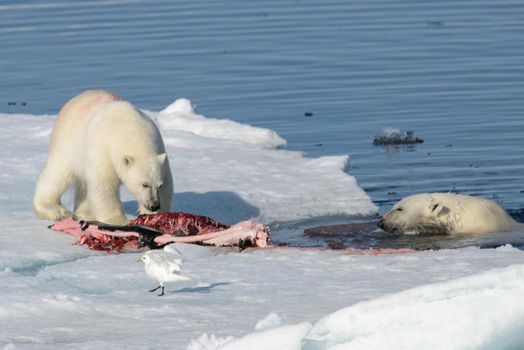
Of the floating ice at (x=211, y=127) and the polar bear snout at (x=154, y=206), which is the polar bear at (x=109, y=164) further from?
the floating ice at (x=211, y=127)

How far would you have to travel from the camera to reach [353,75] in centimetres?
1538

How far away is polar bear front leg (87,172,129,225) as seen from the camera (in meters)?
8.00

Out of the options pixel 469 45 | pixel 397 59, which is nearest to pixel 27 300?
pixel 397 59

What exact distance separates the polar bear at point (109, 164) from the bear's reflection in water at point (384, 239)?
40.5 inches

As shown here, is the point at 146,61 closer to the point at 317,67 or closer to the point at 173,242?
the point at 317,67

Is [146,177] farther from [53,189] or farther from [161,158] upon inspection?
[53,189]

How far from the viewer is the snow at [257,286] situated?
446 cm

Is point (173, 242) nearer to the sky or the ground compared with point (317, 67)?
nearer to the ground

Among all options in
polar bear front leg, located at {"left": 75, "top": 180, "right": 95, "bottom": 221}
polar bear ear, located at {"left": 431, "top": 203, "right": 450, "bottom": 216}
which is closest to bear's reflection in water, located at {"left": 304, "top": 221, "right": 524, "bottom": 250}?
polar bear ear, located at {"left": 431, "top": 203, "right": 450, "bottom": 216}

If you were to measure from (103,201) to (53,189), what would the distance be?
52cm

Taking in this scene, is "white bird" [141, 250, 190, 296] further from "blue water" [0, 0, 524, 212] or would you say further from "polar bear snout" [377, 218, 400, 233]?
"blue water" [0, 0, 524, 212]

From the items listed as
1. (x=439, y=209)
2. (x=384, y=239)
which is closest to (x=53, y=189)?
(x=384, y=239)

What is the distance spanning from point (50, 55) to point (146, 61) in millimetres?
1541

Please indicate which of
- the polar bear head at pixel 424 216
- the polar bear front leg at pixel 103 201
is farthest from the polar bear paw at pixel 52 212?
the polar bear head at pixel 424 216
